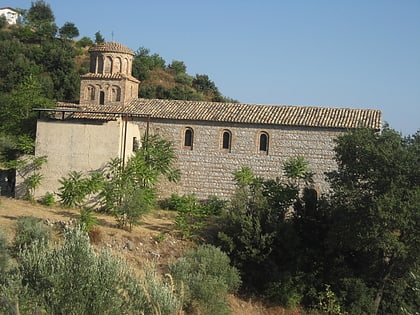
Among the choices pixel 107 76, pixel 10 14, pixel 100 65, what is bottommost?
pixel 107 76

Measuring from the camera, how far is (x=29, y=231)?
1767 centimetres

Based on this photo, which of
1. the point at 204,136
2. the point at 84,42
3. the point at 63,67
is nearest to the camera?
the point at 204,136

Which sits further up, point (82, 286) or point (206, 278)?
point (82, 286)

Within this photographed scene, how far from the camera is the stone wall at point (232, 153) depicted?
25078mm

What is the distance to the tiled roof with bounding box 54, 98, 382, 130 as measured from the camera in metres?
25.1

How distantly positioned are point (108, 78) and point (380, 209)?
53.5ft

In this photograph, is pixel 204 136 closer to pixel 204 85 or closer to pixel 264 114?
pixel 264 114

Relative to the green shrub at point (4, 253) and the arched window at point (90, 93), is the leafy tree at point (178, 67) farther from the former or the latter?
the green shrub at point (4, 253)

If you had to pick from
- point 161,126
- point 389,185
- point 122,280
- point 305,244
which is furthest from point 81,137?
point 122,280

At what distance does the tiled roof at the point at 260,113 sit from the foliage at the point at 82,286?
15.8 meters

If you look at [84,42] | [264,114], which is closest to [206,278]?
[264,114]

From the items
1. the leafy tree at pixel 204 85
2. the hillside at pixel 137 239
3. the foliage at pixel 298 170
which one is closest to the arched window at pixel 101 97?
the hillside at pixel 137 239

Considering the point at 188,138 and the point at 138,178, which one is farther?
the point at 188,138

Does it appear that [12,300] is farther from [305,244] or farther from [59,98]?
[59,98]
